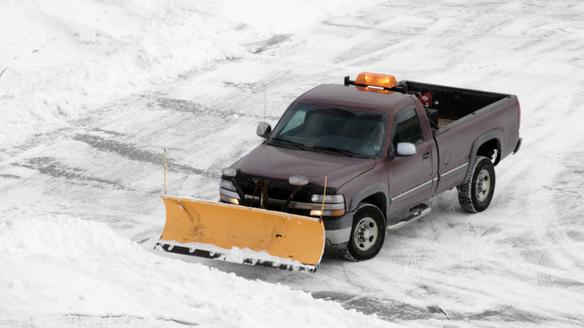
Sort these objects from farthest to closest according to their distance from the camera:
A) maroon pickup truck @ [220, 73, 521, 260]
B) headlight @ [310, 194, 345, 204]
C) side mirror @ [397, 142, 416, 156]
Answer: side mirror @ [397, 142, 416, 156] < maroon pickup truck @ [220, 73, 521, 260] < headlight @ [310, 194, 345, 204]

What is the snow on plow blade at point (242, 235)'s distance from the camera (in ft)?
36.6

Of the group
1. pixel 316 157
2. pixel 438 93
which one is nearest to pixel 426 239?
pixel 316 157

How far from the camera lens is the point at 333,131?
12516mm

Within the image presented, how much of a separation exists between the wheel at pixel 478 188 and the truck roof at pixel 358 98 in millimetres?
1459

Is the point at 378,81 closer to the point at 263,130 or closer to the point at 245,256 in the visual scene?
the point at 263,130

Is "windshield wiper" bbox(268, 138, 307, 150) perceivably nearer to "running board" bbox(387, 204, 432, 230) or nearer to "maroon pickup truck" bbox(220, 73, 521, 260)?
"maroon pickup truck" bbox(220, 73, 521, 260)

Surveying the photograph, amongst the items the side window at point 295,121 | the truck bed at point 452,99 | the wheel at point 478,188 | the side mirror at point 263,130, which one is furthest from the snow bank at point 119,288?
the truck bed at point 452,99

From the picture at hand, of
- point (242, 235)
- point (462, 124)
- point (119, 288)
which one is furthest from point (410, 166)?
point (119, 288)

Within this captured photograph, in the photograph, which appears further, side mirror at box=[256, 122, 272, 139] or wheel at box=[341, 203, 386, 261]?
side mirror at box=[256, 122, 272, 139]

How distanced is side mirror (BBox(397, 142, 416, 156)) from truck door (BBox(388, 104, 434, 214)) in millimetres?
147

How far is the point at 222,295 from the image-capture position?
9.88 metres

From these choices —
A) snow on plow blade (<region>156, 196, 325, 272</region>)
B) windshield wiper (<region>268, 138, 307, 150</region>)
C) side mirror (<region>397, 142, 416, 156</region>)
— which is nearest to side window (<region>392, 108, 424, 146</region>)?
side mirror (<region>397, 142, 416, 156</region>)

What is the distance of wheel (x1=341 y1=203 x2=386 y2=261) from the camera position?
465 inches

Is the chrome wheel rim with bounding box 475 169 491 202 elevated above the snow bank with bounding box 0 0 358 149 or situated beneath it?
situated beneath
